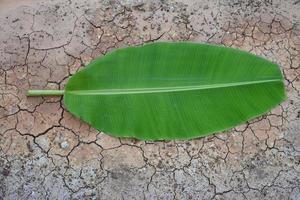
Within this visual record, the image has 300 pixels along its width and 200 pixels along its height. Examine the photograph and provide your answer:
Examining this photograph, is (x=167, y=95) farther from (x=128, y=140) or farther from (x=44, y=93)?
(x=44, y=93)

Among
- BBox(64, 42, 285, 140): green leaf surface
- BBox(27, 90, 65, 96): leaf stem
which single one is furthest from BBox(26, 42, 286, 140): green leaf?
BBox(27, 90, 65, 96): leaf stem

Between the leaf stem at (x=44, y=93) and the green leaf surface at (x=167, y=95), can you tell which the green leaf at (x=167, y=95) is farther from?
the leaf stem at (x=44, y=93)

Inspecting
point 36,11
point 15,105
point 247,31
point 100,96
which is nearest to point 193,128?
point 100,96

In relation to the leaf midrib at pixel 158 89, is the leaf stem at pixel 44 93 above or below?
below

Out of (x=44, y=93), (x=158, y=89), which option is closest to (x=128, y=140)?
(x=158, y=89)

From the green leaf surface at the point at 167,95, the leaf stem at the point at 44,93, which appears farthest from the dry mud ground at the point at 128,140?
the green leaf surface at the point at 167,95

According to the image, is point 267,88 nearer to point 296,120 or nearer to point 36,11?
point 296,120

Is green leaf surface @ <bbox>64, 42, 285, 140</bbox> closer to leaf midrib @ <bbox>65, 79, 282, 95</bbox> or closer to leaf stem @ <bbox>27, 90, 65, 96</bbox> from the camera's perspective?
leaf midrib @ <bbox>65, 79, 282, 95</bbox>
